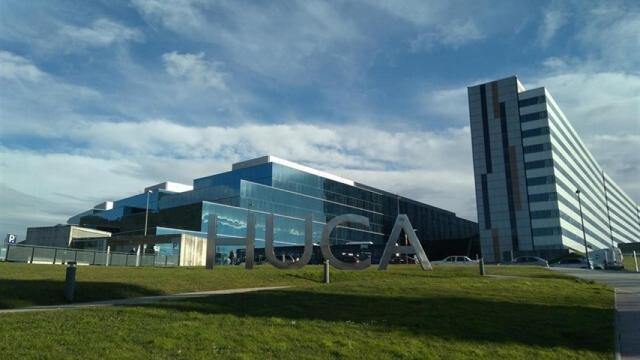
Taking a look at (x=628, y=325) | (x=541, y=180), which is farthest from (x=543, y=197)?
(x=628, y=325)

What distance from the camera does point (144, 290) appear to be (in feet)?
65.0

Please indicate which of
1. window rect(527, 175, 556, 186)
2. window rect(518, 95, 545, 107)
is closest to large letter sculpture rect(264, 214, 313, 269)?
window rect(527, 175, 556, 186)

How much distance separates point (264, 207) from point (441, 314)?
74654mm

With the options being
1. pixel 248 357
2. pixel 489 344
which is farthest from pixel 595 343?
pixel 248 357

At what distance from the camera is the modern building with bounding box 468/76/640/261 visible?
96875 mm

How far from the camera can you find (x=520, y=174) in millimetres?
99938

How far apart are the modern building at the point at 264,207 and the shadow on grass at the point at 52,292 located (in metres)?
51.0

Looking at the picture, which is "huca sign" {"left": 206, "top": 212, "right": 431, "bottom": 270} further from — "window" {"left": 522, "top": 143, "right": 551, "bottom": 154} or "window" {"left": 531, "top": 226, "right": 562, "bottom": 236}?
"window" {"left": 522, "top": 143, "right": 551, "bottom": 154}

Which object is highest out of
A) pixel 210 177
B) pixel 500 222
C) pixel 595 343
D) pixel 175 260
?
pixel 210 177

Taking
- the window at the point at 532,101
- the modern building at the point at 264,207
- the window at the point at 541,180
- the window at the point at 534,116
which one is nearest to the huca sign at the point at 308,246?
the modern building at the point at 264,207

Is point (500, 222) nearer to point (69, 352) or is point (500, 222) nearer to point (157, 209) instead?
point (157, 209)

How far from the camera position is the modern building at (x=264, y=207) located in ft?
271

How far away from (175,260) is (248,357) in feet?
142

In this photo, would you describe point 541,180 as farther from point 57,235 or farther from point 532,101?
point 57,235
